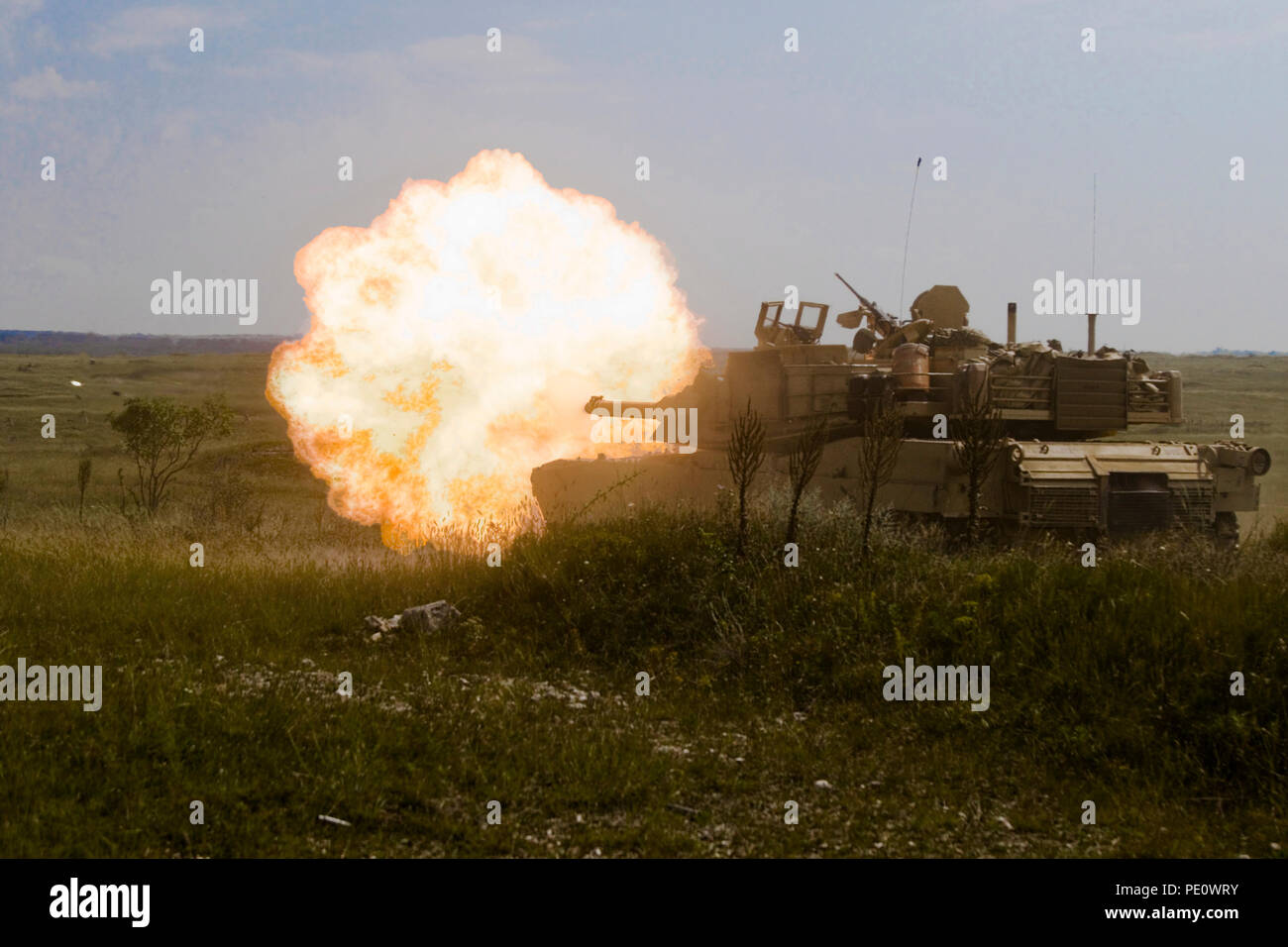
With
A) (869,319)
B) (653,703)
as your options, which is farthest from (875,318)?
(653,703)

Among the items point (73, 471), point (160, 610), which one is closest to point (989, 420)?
point (160, 610)

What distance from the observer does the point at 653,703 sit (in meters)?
9.91

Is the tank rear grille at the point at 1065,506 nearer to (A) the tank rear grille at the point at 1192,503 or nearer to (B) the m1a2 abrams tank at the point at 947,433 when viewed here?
(B) the m1a2 abrams tank at the point at 947,433

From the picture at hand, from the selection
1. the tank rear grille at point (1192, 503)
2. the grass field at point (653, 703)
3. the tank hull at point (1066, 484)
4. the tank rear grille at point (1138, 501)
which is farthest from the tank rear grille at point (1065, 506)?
the tank rear grille at point (1192, 503)

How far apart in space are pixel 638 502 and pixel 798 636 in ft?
23.1

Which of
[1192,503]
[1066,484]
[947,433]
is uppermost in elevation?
[947,433]

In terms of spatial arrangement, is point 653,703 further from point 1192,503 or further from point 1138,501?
point 1192,503

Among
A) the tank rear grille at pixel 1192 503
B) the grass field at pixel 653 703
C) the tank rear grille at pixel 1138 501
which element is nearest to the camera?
the grass field at pixel 653 703

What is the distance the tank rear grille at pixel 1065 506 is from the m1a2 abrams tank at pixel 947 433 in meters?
0.02

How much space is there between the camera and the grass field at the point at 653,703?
7.31 metres

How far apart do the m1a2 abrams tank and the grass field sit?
4.68ft

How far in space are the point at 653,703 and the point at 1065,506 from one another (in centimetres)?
811

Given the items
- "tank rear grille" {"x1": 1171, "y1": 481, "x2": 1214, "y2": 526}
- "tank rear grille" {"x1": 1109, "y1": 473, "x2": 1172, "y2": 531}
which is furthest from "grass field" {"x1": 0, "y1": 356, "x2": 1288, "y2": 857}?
"tank rear grille" {"x1": 1171, "y1": 481, "x2": 1214, "y2": 526}

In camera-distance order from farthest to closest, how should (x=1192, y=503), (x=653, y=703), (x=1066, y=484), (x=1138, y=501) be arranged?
(x=1192, y=503) < (x=1138, y=501) < (x=1066, y=484) < (x=653, y=703)
